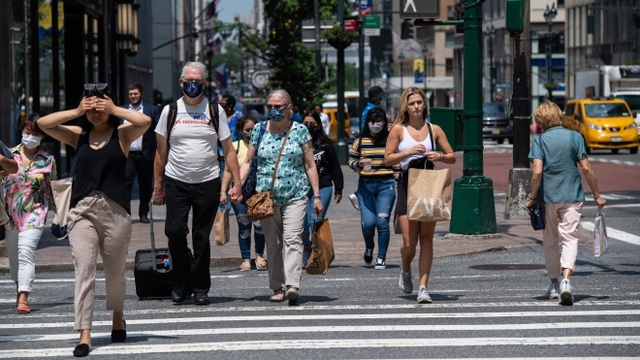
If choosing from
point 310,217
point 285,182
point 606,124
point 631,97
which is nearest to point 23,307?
point 285,182

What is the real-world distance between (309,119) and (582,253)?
12.6 feet

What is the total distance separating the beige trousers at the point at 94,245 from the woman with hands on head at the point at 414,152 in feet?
9.43

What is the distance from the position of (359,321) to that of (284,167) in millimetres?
1655

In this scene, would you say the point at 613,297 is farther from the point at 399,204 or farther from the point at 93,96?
the point at 93,96

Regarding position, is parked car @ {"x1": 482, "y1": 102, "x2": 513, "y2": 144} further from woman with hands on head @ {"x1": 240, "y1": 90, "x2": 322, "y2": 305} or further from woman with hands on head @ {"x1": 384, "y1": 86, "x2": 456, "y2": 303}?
woman with hands on head @ {"x1": 240, "y1": 90, "x2": 322, "y2": 305}

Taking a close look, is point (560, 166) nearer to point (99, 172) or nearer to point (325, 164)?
point (325, 164)

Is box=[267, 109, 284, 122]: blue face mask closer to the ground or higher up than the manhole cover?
higher up

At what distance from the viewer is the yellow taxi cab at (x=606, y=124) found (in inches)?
1735

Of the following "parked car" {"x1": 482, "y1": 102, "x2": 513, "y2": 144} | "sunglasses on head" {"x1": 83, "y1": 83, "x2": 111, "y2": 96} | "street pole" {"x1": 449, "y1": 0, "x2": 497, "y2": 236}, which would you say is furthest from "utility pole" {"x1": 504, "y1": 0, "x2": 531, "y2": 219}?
"parked car" {"x1": 482, "y1": 102, "x2": 513, "y2": 144}

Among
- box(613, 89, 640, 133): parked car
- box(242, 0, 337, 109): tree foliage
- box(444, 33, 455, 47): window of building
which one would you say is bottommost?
box(613, 89, 640, 133): parked car

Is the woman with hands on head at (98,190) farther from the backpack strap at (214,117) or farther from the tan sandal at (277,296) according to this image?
the tan sandal at (277,296)

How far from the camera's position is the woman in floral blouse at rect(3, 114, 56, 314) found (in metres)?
10.8

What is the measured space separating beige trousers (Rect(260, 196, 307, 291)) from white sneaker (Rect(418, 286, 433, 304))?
0.99 meters

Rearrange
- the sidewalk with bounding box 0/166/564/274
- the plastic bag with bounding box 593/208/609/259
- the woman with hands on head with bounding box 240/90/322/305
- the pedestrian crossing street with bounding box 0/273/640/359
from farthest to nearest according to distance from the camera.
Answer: the sidewalk with bounding box 0/166/564/274 → the plastic bag with bounding box 593/208/609/259 → the woman with hands on head with bounding box 240/90/322/305 → the pedestrian crossing street with bounding box 0/273/640/359
